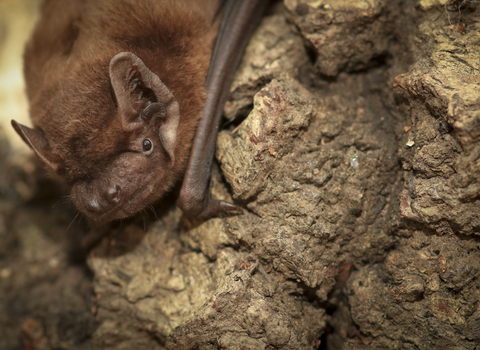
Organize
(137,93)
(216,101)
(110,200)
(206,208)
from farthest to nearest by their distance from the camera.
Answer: (216,101) → (206,208) → (137,93) → (110,200)

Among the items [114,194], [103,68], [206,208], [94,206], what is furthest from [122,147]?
[206,208]

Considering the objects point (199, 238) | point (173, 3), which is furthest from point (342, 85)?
point (199, 238)

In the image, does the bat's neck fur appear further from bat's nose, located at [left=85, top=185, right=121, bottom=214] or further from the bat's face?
bat's nose, located at [left=85, top=185, right=121, bottom=214]

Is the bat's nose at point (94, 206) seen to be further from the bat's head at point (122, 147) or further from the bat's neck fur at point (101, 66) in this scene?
the bat's neck fur at point (101, 66)

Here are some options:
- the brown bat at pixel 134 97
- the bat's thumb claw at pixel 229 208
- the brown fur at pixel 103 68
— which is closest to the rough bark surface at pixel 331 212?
the bat's thumb claw at pixel 229 208

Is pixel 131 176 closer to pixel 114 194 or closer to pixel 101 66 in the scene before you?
pixel 114 194

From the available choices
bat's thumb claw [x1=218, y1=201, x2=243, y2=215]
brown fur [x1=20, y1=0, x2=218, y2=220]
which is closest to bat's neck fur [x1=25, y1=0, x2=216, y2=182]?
brown fur [x1=20, y1=0, x2=218, y2=220]
